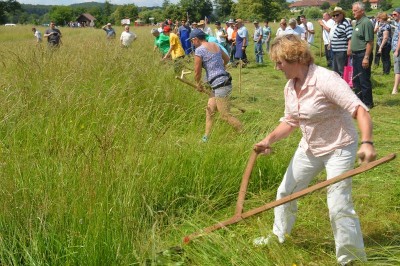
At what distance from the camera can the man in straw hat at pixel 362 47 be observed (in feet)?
24.1

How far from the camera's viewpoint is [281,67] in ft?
9.45

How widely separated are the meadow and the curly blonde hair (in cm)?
99

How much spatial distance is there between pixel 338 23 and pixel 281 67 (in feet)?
19.9

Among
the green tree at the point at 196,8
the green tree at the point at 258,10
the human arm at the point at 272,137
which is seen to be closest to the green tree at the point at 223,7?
the green tree at the point at 196,8

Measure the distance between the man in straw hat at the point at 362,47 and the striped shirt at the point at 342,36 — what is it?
59 centimetres

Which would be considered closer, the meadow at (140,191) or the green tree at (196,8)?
the meadow at (140,191)

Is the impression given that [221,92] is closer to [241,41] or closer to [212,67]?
[212,67]

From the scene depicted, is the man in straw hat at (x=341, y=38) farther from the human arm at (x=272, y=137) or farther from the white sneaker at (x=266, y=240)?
the white sneaker at (x=266, y=240)

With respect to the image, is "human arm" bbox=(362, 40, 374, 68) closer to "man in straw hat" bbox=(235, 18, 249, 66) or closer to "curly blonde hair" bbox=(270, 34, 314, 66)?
"curly blonde hair" bbox=(270, 34, 314, 66)

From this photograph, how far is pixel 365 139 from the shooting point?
2.45 m

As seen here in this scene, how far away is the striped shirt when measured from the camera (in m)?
8.29

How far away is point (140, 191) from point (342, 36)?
239 inches

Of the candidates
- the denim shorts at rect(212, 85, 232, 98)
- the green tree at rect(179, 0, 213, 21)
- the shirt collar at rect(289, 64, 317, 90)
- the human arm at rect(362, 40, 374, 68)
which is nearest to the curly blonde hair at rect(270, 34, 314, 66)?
the shirt collar at rect(289, 64, 317, 90)

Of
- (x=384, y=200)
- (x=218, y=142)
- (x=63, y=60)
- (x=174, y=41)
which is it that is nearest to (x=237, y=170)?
(x=218, y=142)
